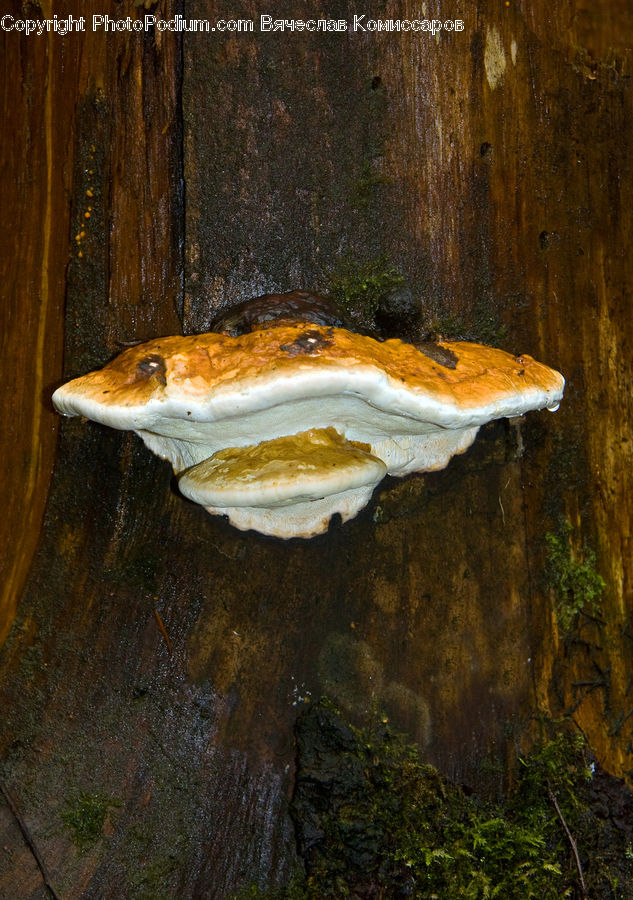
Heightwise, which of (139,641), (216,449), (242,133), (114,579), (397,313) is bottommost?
(139,641)

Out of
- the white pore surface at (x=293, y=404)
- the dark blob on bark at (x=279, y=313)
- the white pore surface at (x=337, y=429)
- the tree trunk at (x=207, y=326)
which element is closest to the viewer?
the white pore surface at (x=293, y=404)

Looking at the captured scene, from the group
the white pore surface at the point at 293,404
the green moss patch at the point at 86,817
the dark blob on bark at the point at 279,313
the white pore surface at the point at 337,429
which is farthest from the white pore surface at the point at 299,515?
the green moss patch at the point at 86,817

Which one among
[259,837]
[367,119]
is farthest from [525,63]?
[259,837]

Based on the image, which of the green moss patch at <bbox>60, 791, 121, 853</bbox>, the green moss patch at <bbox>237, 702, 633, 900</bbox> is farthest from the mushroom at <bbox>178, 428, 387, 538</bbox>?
the green moss patch at <bbox>60, 791, 121, 853</bbox>

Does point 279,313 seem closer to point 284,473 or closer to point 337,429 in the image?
point 337,429

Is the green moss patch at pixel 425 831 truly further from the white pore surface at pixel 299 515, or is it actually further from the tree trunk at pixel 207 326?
the white pore surface at pixel 299 515

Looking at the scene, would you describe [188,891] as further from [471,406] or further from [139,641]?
[471,406]

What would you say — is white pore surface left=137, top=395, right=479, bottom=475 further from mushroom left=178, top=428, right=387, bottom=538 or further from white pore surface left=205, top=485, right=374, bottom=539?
white pore surface left=205, top=485, right=374, bottom=539
